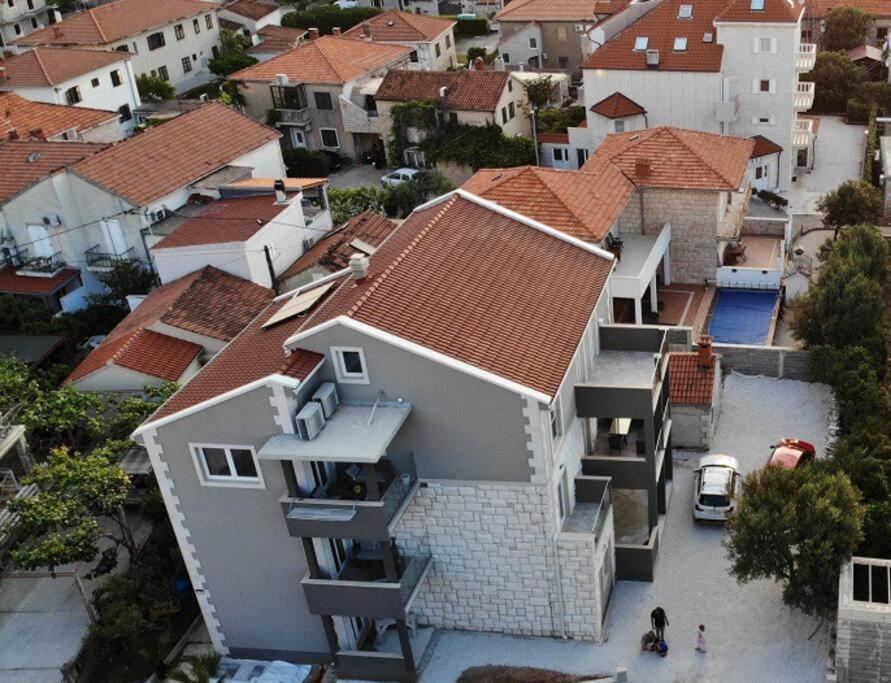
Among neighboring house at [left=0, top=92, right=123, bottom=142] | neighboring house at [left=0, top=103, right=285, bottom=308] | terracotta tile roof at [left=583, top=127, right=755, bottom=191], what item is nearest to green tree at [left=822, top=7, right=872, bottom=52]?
terracotta tile roof at [left=583, top=127, right=755, bottom=191]

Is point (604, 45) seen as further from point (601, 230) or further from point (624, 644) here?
point (624, 644)

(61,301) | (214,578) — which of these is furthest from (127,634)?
(61,301)

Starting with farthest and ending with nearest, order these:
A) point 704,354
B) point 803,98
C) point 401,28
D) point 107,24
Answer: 1. point 107,24
2. point 401,28
3. point 803,98
4. point 704,354

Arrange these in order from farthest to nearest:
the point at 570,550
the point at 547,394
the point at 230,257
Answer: the point at 230,257
the point at 570,550
the point at 547,394

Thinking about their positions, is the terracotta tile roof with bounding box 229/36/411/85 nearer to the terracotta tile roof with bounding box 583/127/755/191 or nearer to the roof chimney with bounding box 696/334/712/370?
the terracotta tile roof with bounding box 583/127/755/191

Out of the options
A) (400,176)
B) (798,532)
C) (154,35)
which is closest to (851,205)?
(400,176)

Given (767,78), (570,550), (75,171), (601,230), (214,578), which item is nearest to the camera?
(570,550)

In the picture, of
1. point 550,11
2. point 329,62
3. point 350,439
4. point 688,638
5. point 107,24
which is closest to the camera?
point 350,439

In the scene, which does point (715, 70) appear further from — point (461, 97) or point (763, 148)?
point (461, 97)

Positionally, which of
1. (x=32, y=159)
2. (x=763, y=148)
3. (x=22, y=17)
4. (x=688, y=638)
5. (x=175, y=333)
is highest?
(x=22, y=17)
